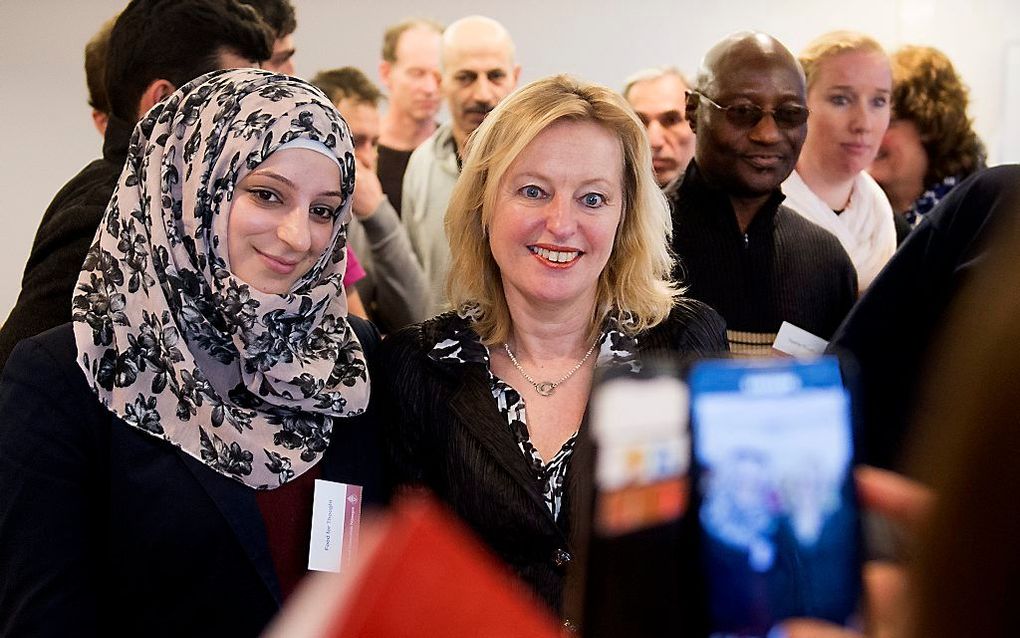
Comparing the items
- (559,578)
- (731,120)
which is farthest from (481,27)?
(559,578)

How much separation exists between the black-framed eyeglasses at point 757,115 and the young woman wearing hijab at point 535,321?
1.36ft

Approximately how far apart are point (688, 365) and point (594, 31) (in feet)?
18.2

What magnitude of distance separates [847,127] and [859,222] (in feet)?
0.97

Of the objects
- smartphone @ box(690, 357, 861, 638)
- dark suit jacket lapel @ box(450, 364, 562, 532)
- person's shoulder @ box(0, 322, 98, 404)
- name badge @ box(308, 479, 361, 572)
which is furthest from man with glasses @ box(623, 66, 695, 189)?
smartphone @ box(690, 357, 861, 638)

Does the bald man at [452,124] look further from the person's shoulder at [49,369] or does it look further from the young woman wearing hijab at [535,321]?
the person's shoulder at [49,369]

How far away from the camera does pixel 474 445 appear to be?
1.86 m

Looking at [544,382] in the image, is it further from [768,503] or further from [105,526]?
[768,503]

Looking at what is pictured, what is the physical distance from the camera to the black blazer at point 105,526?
158 cm

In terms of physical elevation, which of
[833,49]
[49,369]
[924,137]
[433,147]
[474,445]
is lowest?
[474,445]

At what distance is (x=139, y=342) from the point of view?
1.74 meters

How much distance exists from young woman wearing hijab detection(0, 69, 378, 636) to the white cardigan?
1451mm

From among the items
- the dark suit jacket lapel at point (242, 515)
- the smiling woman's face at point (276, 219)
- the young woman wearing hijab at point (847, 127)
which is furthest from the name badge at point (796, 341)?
the dark suit jacket lapel at point (242, 515)

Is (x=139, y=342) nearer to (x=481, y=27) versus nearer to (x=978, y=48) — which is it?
(x=481, y=27)

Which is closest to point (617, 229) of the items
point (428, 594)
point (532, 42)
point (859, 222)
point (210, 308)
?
point (210, 308)
